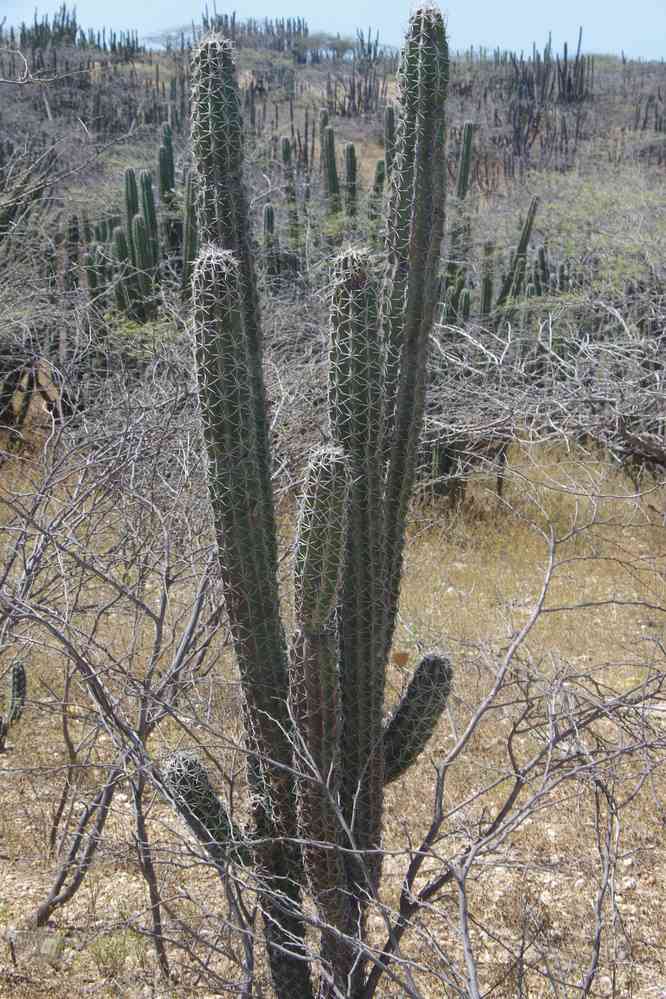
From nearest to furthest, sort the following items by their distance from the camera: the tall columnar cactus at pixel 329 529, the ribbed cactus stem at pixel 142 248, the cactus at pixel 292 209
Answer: the tall columnar cactus at pixel 329 529 < the ribbed cactus stem at pixel 142 248 < the cactus at pixel 292 209

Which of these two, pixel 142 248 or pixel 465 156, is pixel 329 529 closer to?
pixel 142 248

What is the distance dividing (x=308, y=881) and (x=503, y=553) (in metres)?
6.02

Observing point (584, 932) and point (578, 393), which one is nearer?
point (584, 932)

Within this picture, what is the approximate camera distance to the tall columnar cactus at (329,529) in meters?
2.66

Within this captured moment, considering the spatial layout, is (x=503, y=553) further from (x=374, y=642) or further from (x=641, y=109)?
(x=641, y=109)

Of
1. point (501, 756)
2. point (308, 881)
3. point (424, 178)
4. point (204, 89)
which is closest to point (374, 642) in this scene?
point (308, 881)

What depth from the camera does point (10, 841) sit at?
172 inches

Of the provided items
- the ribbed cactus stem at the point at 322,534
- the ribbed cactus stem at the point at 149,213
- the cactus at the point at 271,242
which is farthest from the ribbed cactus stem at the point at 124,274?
the ribbed cactus stem at the point at 322,534

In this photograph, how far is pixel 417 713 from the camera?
3260mm

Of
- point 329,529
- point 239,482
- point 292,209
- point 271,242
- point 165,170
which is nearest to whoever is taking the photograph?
point 329,529

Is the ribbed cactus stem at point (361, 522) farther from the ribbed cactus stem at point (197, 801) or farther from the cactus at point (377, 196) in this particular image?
the cactus at point (377, 196)

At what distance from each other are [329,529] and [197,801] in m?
1.03

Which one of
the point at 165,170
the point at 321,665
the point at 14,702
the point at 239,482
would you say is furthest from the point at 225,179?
the point at 165,170

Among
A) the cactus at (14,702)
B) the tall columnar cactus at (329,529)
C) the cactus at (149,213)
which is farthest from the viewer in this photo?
the cactus at (149,213)
